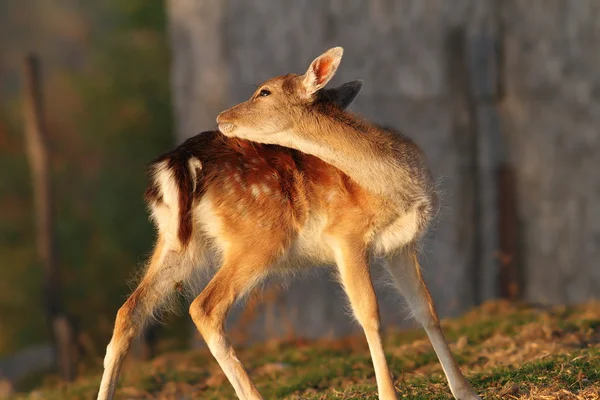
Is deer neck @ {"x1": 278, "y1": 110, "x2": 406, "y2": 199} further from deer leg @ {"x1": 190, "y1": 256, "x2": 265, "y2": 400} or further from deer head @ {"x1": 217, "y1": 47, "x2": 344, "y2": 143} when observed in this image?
deer leg @ {"x1": 190, "y1": 256, "x2": 265, "y2": 400}

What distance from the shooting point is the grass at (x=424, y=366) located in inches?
239

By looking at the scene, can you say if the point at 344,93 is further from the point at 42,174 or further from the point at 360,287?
the point at 42,174

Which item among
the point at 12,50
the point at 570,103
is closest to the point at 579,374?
the point at 570,103

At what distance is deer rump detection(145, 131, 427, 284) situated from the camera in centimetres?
601

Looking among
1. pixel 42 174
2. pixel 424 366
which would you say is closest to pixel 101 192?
pixel 42 174

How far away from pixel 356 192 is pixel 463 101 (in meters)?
6.07

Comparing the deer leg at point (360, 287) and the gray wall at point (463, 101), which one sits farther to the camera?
the gray wall at point (463, 101)

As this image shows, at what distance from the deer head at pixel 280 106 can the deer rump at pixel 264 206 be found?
0.18 metres

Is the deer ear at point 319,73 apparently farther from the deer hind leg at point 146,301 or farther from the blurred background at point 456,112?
the blurred background at point 456,112

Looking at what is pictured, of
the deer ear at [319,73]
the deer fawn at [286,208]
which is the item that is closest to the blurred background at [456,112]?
the deer fawn at [286,208]

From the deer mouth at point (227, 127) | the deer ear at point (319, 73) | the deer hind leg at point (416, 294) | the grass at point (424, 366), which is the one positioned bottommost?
the grass at point (424, 366)

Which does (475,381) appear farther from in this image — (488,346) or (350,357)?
(350,357)

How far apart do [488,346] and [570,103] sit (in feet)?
14.7

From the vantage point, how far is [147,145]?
1764 cm
